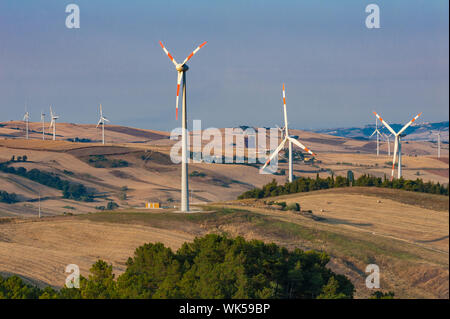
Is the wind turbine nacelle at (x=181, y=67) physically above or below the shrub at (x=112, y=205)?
above

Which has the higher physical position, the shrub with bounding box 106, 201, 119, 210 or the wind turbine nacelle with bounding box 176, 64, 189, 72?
the wind turbine nacelle with bounding box 176, 64, 189, 72

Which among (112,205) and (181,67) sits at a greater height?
(181,67)

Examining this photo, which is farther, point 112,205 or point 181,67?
point 112,205

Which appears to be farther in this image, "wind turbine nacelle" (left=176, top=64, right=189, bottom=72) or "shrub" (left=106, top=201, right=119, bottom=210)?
"shrub" (left=106, top=201, right=119, bottom=210)

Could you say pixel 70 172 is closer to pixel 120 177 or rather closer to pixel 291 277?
pixel 120 177

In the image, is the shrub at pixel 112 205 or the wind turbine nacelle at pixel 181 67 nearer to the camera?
the wind turbine nacelle at pixel 181 67

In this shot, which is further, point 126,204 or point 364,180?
point 126,204
